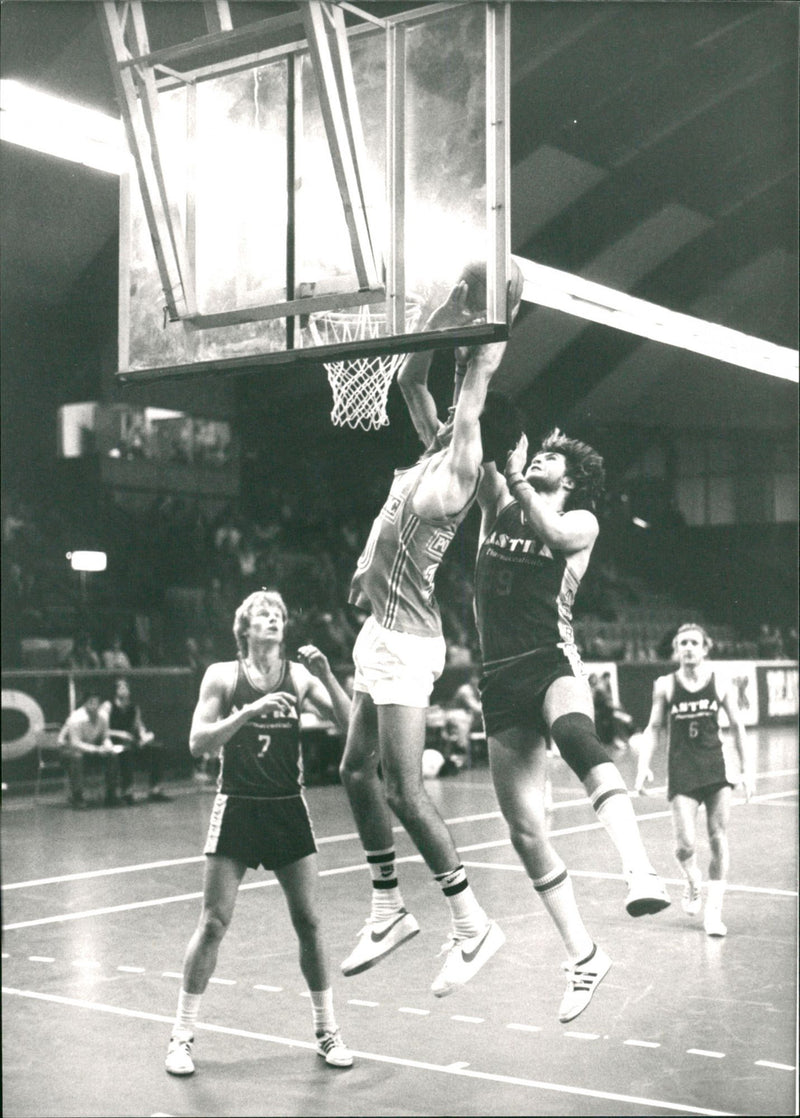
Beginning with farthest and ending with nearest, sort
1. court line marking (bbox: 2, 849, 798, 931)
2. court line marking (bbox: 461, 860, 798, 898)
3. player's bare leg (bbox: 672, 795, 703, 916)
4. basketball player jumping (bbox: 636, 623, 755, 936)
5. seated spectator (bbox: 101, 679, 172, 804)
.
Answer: seated spectator (bbox: 101, 679, 172, 804), court line marking (bbox: 461, 860, 798, 898), court line marking (bbox: 2, 849, 798, 931), player's bare leg (bbox: 672, 795, 703, 916), basketball player jumping (bbox: 636, 623, 755, 936)

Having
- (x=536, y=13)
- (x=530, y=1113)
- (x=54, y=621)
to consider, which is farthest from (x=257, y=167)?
(x=54, y=621)

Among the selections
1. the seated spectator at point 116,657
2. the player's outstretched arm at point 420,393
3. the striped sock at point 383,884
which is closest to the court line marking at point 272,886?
the seated spectator at point 116,657

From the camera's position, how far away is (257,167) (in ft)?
16.5

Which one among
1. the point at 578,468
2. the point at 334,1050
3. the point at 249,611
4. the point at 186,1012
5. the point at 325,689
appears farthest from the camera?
the point at 334,1050

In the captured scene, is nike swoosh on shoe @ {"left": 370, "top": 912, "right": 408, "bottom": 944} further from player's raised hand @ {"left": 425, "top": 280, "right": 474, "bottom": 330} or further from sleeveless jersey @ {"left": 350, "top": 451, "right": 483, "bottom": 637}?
player's raised hand @ {"left": 425, "top": 280, "right": 474, "bottom": 330}

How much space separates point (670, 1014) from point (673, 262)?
140 inches

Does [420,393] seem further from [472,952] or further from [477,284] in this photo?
[472,952]

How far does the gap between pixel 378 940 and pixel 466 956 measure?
368mm

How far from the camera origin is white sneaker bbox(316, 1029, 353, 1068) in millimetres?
6137

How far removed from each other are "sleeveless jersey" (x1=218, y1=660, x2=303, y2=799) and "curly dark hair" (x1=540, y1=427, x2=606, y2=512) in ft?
4.49

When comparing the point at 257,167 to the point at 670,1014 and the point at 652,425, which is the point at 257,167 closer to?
the point at 652,425

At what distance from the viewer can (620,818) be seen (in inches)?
174

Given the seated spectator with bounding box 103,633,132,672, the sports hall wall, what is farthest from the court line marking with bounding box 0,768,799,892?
the seated spectator with bounding box 103,633,132,672

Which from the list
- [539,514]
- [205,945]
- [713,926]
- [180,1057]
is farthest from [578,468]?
[713,926]
